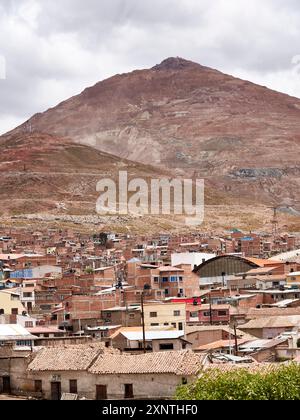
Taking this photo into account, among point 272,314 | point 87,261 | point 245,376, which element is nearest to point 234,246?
point 87,261

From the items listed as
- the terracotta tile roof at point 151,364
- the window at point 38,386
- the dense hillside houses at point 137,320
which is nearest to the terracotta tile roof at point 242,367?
the dense hillside houses at point 137,320

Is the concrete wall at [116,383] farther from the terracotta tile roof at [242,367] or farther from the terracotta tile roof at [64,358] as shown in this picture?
the terracotta tile roof at [242,367]

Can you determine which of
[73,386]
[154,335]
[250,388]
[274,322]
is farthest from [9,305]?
[250,388]

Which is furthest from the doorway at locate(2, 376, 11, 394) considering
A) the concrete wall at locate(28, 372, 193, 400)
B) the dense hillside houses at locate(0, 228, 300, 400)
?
the concrete wall at locate(28, 372, 193, 400)

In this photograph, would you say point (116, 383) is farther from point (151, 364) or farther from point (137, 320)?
point (137, 320)

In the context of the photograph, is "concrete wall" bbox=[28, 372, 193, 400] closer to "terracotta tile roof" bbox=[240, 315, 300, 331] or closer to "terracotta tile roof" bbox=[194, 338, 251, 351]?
"terracotta tile roof" bbox=[194, 338, 251, 351]

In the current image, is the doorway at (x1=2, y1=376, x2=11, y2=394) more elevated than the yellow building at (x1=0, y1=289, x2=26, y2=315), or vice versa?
the yellow building at (x1=0, y1=289, x2=26, y2=315)
